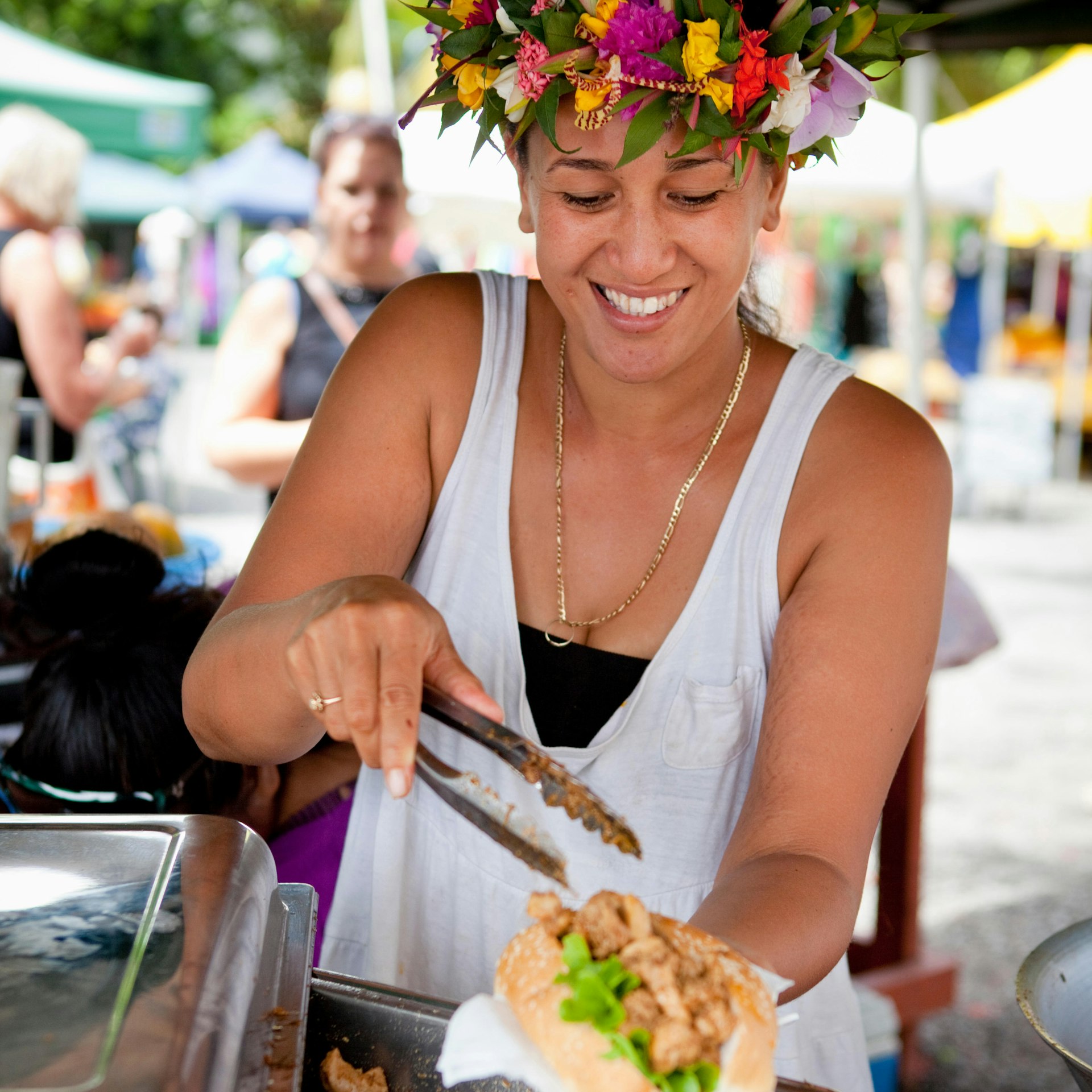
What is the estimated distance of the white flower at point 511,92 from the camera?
1385mm

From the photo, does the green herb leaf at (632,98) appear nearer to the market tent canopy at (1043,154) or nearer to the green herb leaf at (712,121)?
the green herb leaf at (712,121)

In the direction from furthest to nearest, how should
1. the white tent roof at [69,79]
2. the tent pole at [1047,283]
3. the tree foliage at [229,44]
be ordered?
the tree foliage at [229,44], the tent pole at [1047,283], the white tent roof at [69,79]

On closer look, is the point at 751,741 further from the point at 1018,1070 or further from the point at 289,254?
the point at 289,254

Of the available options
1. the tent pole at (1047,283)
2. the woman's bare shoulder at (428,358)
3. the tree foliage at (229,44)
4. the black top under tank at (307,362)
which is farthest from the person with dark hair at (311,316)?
the tree foliage at (229,44)

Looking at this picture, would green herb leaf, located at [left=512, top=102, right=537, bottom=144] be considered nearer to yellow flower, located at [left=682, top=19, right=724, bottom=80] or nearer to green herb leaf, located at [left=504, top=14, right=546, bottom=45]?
green herb leaf, located at [left=504, top=14, right=546, bottom=45]

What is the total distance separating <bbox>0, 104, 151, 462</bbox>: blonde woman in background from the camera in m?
3.56

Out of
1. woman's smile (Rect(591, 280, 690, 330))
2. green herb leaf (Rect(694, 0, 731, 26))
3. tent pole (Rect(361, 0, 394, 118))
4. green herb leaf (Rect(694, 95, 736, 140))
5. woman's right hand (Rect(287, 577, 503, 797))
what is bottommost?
woman's right hand (Rect(287, 577, 503, 797))

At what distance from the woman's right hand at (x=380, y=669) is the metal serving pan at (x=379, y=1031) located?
0.21m

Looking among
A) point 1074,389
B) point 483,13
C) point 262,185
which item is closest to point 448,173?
point 483,13

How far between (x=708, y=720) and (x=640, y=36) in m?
0.73

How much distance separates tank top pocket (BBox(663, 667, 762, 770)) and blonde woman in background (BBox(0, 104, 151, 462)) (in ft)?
8.96

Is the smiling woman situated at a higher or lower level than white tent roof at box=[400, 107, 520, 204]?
lower

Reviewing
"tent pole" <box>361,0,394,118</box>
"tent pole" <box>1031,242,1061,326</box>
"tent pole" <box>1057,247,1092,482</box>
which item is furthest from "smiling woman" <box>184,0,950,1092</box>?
"tent pole" <box>1031,242,1061,326</box>

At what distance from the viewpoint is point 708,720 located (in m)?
1.42
